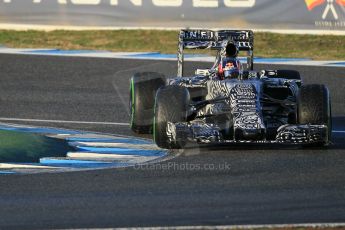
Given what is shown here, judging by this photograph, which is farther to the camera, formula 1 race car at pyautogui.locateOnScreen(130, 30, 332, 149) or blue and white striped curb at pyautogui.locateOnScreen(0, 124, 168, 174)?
formula 1 race car at pyautogui.locateOnScreen(130, 30, 332, 149)

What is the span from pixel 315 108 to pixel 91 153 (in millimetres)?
2232

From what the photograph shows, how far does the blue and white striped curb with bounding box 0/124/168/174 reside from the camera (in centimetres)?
965

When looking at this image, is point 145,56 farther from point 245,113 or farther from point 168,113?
point 245,113

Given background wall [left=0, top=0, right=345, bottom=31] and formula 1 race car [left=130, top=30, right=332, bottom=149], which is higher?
background wall [left=0, top=0, right=345, bottom=31]

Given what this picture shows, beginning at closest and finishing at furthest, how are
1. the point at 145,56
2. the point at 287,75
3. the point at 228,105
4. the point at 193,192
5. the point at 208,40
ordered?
the point at 193,192, the point at 228,105, the point at 208,40, the point at 287,75, the point at 145,56

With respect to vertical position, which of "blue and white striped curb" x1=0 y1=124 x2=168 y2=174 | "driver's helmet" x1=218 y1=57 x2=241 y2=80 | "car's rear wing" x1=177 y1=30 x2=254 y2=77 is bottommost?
"blue and white striped curb" x1=0 y1=124 x2=168 y2=174

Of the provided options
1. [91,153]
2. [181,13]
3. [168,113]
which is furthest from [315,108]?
[181,13]

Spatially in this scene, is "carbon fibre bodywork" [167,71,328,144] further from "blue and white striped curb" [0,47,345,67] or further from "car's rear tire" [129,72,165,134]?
"blue and white striped curb" [0,47,345,67]

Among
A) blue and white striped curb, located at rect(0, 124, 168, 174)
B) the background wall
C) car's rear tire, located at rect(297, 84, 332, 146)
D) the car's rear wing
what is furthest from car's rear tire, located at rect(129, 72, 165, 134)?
the background wall

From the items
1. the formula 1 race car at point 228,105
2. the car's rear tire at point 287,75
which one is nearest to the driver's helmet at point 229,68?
the formula 1 race car at point 228,105

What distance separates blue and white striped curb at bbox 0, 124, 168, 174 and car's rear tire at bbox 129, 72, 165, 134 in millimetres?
231

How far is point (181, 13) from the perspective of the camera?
20.1 metres

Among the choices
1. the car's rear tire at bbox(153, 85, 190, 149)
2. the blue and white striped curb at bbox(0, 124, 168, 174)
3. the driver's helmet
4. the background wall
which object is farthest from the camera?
the background wall

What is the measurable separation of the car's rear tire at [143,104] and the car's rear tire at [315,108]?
1768mm
